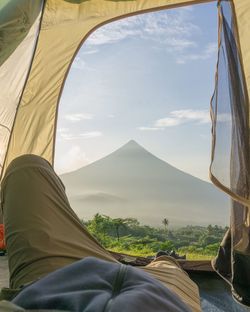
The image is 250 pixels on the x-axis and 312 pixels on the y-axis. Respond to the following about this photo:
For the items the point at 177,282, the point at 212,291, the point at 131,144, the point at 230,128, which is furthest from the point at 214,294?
the point at 131,144

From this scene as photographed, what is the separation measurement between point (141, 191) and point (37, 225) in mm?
2319

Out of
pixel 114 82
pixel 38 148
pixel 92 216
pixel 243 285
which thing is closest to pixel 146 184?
pixel 92 216

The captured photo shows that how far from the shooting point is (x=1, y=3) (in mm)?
1521

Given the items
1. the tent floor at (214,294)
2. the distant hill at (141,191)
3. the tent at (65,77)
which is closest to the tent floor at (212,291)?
the tent floor at (214,294)

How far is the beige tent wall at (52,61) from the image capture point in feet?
7.97

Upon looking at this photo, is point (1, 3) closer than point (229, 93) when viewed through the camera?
Yes

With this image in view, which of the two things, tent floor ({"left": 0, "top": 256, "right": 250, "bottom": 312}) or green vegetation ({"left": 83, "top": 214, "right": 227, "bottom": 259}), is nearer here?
tent floor ({"left": 0, "top": 256, "right": 250, "bottom": 312})

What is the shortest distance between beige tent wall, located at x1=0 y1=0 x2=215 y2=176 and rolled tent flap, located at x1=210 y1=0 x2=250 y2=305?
0.86 meters

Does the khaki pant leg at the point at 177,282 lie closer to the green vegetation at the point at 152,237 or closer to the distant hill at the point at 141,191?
the green vegetation at the point at 152,237

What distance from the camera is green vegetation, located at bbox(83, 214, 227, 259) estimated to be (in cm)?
269

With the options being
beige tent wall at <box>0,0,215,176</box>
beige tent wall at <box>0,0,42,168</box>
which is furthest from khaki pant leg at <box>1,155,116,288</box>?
beige tent wall at <box>0,0,215,176</box>

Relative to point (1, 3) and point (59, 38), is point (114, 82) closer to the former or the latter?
point (59, 38)

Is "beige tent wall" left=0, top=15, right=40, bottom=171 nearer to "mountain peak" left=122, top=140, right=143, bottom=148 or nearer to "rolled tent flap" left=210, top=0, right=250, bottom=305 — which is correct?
"rolled tent flap" left=210, top=0, right=250, bottom=305

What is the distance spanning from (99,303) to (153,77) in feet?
9.82
